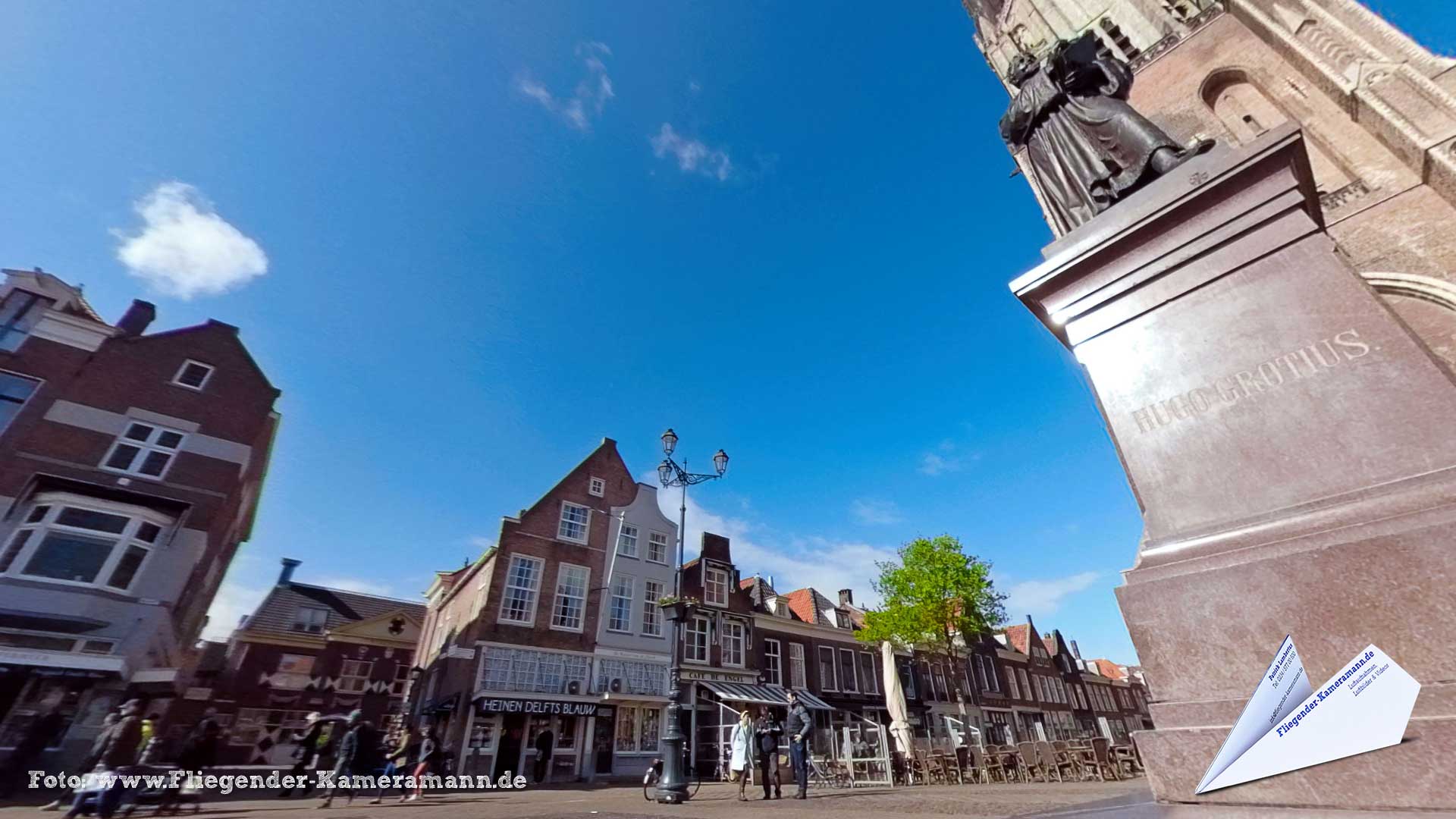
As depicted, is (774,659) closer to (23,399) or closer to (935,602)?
(935,602)

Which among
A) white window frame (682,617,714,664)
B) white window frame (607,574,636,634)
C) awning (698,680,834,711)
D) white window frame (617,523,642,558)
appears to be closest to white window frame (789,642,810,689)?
awning (698,680,834,711)

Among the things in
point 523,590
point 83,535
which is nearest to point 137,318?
point 83,535

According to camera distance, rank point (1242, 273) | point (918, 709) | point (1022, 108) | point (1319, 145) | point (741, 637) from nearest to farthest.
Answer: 1. point (1242, 273)
2. point (1022, 108)
3. point (1319, 145)
4. point (741, 637)
5. point (918, 709)

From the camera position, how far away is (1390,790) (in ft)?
6.13

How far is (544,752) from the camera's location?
18.5 m

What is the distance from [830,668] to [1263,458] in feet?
93.5

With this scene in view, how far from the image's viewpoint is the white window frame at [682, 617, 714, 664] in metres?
23.1

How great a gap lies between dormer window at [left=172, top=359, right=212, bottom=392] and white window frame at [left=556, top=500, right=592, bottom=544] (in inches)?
519

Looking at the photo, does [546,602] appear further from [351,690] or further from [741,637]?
[351,690]

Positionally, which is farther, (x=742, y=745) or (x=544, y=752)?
(x=544, y=752)

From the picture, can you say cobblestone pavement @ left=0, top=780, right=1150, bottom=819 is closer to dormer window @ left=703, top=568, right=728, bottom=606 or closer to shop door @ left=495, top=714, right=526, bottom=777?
shop door @ left=495, top=714, right=526, bottom=777

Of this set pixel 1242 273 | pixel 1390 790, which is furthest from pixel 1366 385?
pixel 1390 790

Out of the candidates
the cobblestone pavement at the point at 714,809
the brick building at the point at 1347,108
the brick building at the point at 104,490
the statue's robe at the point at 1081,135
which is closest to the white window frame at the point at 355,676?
the brick building at the point at 104,490

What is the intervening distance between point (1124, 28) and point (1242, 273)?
22.0 meters
